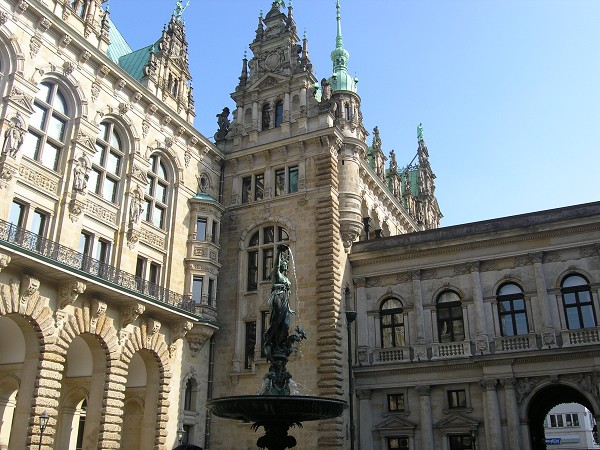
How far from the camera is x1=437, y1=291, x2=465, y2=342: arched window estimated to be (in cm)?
3150

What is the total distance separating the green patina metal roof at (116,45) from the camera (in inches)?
1453

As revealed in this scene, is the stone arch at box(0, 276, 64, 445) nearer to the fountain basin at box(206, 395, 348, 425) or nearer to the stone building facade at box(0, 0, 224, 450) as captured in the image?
the stone building facade at box(0, 0, 224, 450)

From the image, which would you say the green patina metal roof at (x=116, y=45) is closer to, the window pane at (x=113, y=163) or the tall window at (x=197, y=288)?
the window pane at (x=113, y=163)

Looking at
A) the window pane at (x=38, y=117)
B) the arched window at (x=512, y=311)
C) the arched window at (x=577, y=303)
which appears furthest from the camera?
the arched window at (x=512, y=311)

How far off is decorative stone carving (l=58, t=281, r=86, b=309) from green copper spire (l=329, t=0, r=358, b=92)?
24.1m

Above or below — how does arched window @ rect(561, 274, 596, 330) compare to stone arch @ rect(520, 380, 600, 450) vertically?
above

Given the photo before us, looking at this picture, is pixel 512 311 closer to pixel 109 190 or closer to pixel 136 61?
pixel 109 190

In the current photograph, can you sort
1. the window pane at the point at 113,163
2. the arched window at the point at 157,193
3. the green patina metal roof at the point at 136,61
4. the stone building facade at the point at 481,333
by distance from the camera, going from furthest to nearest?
the green patina metal roof at the point at 136,61, the arched window at the point at 157,193, the window pane at the point at 113,163, the stone building facade at the point at 481,333

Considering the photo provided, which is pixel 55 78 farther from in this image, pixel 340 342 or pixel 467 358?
pixel 467 358

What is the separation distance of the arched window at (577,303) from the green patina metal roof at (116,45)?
28597 millimetres

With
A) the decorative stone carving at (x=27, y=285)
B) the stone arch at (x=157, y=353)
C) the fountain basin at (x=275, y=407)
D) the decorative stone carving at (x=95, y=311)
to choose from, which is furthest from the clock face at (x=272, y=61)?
the fountain basin at (x=275, y=407)

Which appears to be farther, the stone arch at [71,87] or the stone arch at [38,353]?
the stone arch at [71,87]

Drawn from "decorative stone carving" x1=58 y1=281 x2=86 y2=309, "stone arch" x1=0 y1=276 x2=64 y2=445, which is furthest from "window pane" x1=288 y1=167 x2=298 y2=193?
"stone arch" x1=0 y1=276 x2=64 y2=445

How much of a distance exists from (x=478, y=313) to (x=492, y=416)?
5.05 m
